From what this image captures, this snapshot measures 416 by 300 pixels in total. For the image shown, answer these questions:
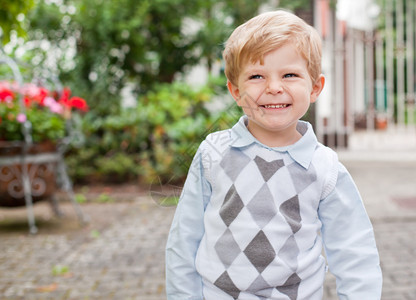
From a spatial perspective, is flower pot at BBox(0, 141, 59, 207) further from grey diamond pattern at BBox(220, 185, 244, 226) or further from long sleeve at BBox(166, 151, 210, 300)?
→ grey diamond pattern at BBox(220, 185, 244, 226)

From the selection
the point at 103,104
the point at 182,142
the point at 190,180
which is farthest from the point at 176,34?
the point at 190,180

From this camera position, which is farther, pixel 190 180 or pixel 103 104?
pixel 103 104

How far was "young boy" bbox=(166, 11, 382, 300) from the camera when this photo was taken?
144 centimetres

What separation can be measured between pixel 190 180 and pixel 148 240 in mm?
3620

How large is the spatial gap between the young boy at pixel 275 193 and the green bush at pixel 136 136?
20.5 ft

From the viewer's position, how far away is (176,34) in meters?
9.20

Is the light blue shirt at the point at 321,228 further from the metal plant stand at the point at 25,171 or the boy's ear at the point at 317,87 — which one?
the metal plant stand at the point at 25,171

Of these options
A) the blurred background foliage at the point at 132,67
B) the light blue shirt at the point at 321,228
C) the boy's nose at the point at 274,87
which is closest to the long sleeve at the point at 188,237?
the light blue shirt at the point at 321,228

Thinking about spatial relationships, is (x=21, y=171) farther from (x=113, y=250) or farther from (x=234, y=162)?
(x=234, y=162)

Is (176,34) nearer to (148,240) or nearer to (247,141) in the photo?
(148,240)

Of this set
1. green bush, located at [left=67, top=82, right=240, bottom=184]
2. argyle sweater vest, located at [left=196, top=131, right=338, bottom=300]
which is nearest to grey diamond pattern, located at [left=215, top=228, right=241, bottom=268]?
argyle sweater vest, located at [left=196, top=131, right=338, bottom=300]

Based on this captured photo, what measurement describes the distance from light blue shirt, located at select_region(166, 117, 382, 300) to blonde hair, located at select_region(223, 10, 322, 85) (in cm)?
21

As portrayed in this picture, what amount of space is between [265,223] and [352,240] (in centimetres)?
26

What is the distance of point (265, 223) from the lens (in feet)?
4.81
